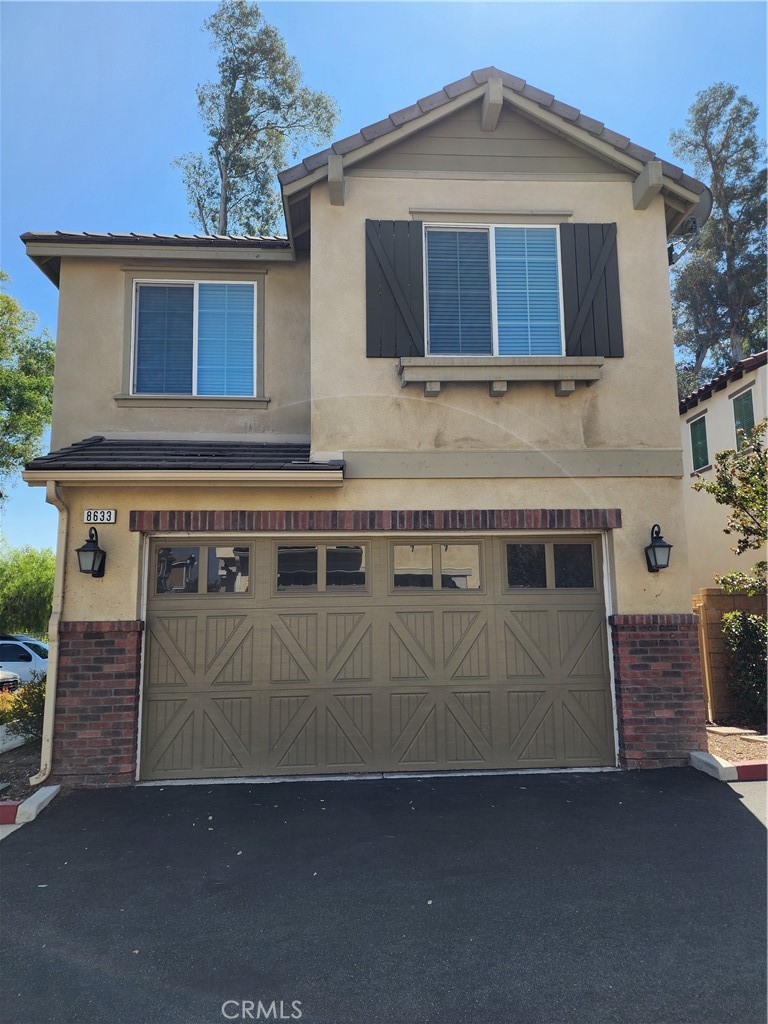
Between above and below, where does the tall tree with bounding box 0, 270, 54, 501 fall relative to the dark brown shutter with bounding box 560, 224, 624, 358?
above

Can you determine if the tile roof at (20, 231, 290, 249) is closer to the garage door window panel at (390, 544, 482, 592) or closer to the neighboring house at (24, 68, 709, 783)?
the neighboring house at (24, 68, 709, 783)

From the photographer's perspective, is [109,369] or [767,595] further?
[767,595]

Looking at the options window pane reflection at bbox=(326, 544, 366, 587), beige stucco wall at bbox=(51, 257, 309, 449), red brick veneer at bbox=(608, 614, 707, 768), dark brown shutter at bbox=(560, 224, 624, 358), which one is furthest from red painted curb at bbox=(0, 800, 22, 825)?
dark brown shutter at bbox=(560, 224, 624, 358)

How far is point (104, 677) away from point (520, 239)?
6312 mm

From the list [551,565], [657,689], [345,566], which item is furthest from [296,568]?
[657,689]

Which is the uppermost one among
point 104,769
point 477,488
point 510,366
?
point 510,366

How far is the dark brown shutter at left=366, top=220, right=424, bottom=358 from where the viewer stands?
23.5 ft

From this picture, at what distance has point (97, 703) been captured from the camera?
6566mm

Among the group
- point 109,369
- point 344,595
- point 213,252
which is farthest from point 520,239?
point 109,369

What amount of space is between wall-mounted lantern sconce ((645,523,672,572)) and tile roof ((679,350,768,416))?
21.0 feet

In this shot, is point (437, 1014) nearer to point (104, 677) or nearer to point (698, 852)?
point (698, 852)

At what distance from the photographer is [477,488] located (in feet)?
23.2

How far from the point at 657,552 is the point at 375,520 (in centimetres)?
286

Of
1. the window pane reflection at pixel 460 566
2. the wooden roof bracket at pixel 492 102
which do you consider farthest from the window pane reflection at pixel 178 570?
the wooden roof bracket at pixel 492 102
